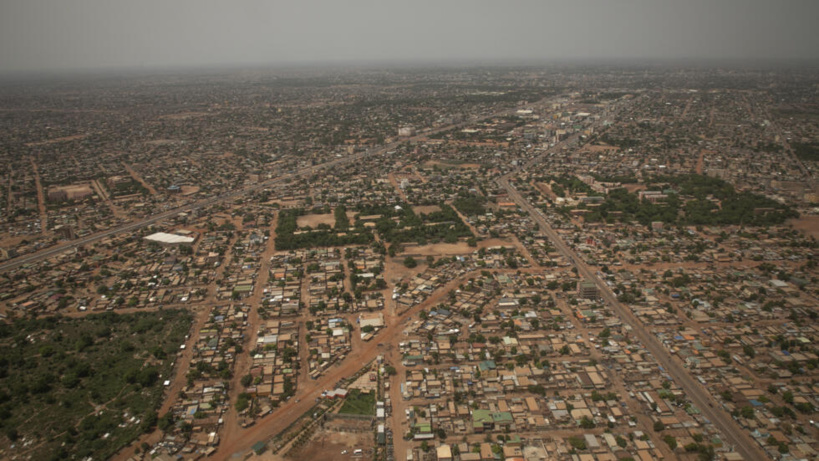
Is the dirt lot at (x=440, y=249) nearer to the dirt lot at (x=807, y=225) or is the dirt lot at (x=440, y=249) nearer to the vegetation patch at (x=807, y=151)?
the dirt lot at (x=807, y=225)

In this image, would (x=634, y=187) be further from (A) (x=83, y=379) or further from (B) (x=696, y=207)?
(A) (x=83, y=379)

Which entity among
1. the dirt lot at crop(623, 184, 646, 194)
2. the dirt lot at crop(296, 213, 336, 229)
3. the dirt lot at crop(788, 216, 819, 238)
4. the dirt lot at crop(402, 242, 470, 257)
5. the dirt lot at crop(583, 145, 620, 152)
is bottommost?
the dirt lot at crop(402, 242, 470, 257)

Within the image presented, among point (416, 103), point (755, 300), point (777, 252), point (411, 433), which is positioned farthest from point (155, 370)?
point (416, 103)

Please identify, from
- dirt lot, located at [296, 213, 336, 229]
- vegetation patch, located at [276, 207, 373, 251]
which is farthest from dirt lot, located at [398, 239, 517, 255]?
dirt lot, located at [296, 213, 336, 229]

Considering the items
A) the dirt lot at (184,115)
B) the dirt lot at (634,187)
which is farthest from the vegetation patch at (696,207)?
the dirt lot at (184,115)

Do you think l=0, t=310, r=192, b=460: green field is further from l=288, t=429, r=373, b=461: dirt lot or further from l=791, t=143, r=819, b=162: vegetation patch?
l=791, t=143, r=819, b=162: vegetation patch

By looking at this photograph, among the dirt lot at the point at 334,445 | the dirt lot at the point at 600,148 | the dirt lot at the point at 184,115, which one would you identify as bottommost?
the dirt lot at the point at 334,445
